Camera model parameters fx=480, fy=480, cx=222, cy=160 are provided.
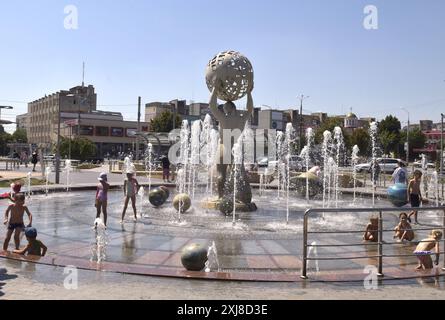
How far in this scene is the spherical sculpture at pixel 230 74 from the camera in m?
14.6

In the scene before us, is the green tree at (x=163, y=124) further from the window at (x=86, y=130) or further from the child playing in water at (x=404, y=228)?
the child playing in water at (x=404, y=228)

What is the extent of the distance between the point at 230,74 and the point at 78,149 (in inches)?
1590

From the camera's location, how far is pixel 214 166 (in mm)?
15008

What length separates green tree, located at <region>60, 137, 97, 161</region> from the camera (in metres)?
50.1

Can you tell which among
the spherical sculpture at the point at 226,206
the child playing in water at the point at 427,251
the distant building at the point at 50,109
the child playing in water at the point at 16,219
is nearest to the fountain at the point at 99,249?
the child playing in water at the point at 16,219

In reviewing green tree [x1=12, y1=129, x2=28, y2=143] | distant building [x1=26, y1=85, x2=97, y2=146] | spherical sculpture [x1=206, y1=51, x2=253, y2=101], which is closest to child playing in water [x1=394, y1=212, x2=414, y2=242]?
spherical sculpture [x1=206, y1=51, x2=253, y2=101]

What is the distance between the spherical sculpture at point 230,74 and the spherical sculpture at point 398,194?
20.4 feet

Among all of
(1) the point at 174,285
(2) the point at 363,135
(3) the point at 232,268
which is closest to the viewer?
(1) the point at 174,285

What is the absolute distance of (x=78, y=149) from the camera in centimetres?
5181

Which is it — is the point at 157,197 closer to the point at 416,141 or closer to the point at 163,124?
the point at 163,124

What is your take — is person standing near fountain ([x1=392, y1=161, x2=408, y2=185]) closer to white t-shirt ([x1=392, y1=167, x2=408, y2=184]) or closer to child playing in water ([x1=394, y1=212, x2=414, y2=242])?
white t-shirt ([x1=392, y1=167, x2=408, y2=184])

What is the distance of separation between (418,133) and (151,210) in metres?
89.2
